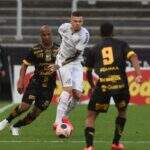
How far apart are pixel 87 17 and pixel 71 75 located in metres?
13.9

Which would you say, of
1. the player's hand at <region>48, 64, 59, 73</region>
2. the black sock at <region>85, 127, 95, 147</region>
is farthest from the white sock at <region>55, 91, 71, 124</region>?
the black sock at <region>85, 127, 95, 147</region>

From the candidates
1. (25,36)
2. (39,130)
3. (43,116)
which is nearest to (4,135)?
A: (39,130)

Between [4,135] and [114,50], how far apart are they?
3.38 metres

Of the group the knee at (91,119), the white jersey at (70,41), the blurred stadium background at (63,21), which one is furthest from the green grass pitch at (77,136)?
the blurred stadium background at (63,21)

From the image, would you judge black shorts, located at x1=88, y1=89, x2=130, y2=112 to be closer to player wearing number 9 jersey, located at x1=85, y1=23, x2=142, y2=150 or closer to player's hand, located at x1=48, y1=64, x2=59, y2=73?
player wearing number 9 jersey, located at x1=85, y1=23, x2=142, y2=150

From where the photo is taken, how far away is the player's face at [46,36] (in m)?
12.7

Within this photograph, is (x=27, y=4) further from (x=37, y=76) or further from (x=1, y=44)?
(x=37, y=76)

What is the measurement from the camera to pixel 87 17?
2683cm

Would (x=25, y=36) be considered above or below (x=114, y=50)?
below

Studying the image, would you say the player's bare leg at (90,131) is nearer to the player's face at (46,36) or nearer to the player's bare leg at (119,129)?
the player's bare leg at (119,129)

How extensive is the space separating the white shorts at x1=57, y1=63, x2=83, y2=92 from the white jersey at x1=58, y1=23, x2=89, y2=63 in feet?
0.42

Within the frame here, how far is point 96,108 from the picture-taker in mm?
10375

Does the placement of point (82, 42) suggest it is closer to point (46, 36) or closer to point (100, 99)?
point (46, 36)

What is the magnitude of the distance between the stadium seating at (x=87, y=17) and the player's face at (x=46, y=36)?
510 inches
